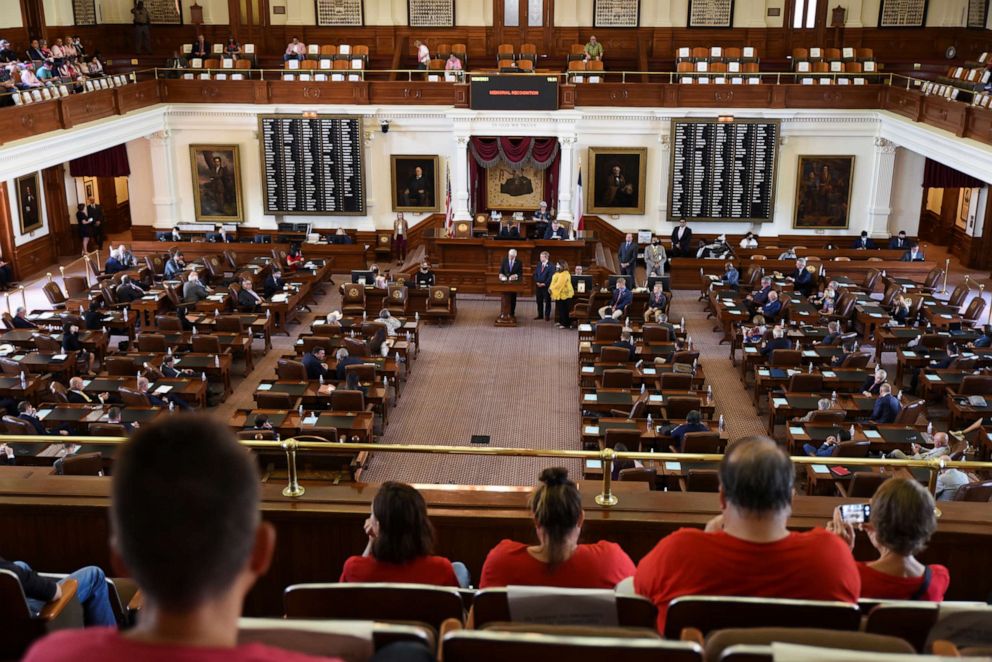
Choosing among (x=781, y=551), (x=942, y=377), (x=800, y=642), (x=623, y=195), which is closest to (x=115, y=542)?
(x=800, y=642)

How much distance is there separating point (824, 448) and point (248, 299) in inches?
390

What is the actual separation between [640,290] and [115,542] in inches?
625

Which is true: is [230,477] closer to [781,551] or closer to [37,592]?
[781,551]

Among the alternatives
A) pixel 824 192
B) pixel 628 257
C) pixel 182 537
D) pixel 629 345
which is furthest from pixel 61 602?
pixel 824 192

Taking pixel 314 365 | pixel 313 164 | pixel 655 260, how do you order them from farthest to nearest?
pixel 313 164 < pixel 655 260 < pixel 314 365

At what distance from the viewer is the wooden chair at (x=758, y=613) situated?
9.08 feet

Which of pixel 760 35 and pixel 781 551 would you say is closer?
pixel 781 551

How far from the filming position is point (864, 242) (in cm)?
2042

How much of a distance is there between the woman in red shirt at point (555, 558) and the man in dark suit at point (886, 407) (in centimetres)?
848

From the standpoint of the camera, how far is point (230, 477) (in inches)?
60.2

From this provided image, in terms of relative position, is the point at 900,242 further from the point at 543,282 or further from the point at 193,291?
the point at 193,291

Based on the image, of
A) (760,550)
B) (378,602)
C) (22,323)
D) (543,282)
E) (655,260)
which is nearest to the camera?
(760,550)

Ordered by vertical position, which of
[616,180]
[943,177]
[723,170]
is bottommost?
[616,180]

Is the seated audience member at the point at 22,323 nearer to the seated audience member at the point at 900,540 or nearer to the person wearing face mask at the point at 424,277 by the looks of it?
the person wearing face mask at the point at 424,277
